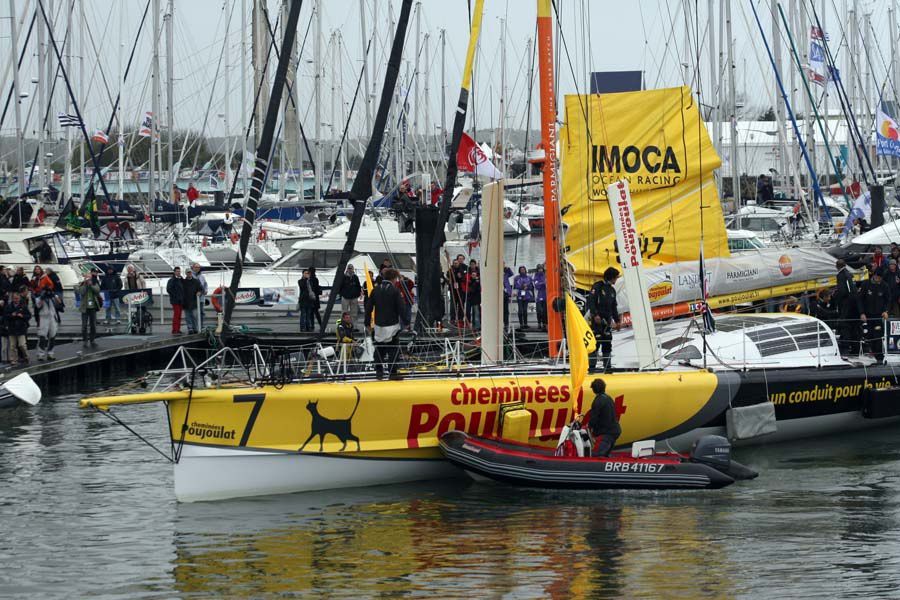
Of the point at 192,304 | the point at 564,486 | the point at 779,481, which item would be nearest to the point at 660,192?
the point at 779,481

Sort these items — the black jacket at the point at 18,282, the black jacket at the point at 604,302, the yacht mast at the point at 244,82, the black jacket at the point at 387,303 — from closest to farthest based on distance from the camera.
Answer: the black jacket at the point at 387,303
the black jacket at the point at 604,302
the black jacket at the point at 18,282
the yacht mast at the point at 244,82

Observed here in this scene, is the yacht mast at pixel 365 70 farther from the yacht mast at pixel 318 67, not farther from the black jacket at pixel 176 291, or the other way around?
the black jacket at pixel 176 291

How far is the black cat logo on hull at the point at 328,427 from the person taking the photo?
15.9 m

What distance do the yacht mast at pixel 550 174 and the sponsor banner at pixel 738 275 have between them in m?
3.27

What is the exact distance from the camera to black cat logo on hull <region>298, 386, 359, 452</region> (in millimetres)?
15914

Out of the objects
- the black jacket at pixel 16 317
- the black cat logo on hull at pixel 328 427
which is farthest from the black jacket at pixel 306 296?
the black cat logo on hull at pixel 328 427

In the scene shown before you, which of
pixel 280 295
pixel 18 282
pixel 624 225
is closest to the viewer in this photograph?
pixel 624 225

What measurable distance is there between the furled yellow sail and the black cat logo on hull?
310 inches

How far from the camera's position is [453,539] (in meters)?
14.2

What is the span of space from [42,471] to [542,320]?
12.7 meters

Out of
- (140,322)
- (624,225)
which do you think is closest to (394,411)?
(624,225)

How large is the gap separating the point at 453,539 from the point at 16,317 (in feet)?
43.1

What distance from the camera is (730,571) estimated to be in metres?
12.8

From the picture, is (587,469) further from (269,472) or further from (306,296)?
(306,296)
